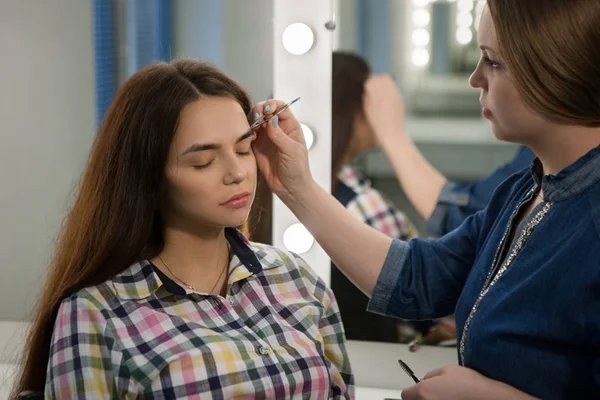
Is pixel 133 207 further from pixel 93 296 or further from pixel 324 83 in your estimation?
pixel 324 83

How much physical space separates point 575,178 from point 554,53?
0.17m

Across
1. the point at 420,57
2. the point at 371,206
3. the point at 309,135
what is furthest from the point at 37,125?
the point at 420,57

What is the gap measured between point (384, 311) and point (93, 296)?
1.60 ft

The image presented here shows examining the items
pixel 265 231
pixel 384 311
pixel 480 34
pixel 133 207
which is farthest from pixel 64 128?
pixel 480 34

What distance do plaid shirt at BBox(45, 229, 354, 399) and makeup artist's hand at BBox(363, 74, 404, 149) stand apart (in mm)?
579

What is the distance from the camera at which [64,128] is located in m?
2.01

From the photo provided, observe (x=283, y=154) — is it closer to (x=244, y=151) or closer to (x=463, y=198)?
(x=244, y=151)

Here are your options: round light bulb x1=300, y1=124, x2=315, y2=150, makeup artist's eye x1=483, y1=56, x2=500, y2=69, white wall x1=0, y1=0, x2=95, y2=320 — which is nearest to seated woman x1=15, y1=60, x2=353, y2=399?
makeup artist's eye x1=483, y1=56, x2=500, y2=69

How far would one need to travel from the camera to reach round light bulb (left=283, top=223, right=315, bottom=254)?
1829mm


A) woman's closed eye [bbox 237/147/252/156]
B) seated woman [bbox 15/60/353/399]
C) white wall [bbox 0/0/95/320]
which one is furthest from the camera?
white wall [bbox 0/0/95/320]

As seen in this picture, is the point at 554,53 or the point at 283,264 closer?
the point at 554,53

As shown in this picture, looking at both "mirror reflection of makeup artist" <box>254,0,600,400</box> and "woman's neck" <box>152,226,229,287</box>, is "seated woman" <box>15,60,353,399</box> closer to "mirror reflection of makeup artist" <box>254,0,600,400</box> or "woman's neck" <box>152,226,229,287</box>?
"woman's neck" <box>152,226,229,287</box>

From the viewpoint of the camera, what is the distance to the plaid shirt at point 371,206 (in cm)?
183

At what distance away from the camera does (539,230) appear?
111 centimetres
